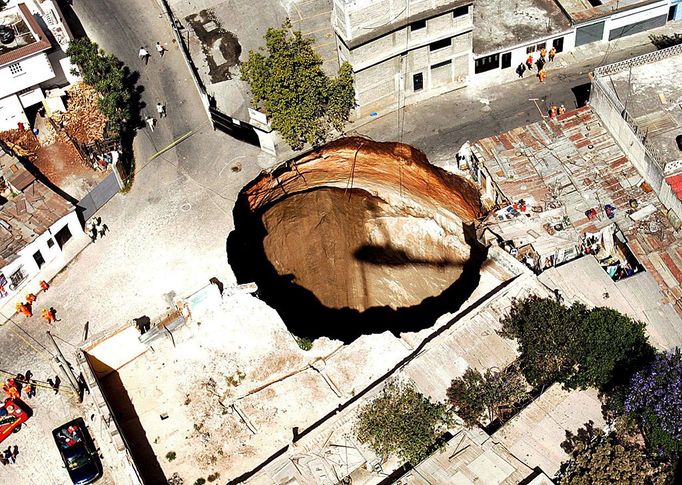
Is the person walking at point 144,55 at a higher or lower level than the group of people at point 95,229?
higher

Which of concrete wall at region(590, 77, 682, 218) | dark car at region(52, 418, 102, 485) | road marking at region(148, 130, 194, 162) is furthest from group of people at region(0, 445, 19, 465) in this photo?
concrete wall at region(590, 77, 682, 218)

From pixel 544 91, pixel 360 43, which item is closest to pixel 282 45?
pixel 360 43

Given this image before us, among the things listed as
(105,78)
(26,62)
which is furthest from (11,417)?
(105,78)

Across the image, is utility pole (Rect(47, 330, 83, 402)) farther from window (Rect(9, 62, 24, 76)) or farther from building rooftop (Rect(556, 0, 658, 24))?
building rooftop (Rect(556, 0, 658, 24))

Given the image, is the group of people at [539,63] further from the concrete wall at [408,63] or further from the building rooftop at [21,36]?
the building rooftop at [21,36]

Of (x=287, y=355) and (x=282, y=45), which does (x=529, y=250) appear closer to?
(x=287, y=355)

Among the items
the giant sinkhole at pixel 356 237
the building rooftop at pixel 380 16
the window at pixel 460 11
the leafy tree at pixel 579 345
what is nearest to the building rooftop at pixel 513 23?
the window at pixel 460 11

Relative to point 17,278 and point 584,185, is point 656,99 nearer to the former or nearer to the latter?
point 584,185
